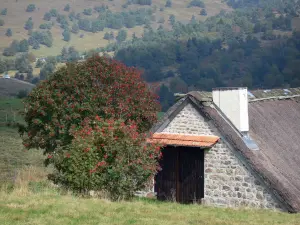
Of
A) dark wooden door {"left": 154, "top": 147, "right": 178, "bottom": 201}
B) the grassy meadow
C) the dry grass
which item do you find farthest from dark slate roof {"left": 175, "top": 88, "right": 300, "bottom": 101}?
the dry grass

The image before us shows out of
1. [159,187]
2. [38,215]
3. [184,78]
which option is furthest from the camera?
[184,78]

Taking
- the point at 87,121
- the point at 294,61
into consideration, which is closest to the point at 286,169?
the point at 87,121

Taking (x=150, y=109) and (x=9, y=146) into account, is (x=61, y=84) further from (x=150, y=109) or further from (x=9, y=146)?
(x=9, y=146)

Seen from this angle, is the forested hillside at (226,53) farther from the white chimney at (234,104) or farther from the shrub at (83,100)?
the white chimney at (234,104)

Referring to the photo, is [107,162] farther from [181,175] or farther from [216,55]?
[216,55]

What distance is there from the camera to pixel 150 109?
872 inches

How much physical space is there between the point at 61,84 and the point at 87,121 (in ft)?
7.57

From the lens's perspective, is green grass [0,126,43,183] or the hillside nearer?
green grass [0,126,43,183]

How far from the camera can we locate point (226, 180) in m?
19.2

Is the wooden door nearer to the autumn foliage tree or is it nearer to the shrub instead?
the autumn foliage tree

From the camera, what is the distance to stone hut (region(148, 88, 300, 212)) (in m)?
18.4

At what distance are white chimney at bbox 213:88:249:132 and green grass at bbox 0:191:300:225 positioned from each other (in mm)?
5668

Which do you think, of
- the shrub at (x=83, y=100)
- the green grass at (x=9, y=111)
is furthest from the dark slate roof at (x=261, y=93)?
the green grass at (x=9, y=111)

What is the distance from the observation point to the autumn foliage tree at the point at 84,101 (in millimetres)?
21250
